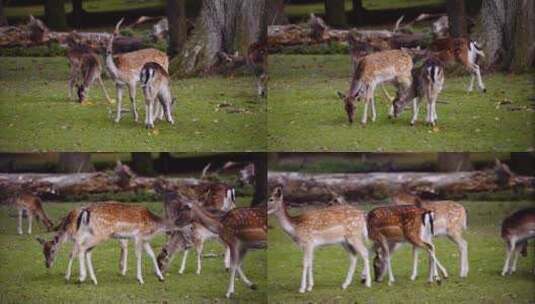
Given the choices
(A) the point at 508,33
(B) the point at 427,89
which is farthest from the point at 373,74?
(A) the point at 508,33

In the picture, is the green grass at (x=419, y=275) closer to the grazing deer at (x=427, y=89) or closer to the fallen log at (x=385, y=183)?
the fallen log at (x=385, y=183)

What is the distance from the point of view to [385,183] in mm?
8523

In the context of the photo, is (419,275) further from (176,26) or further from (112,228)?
(176,26)

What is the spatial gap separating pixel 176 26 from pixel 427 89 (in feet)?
6.23

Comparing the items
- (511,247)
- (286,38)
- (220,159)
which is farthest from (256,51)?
(511,247)

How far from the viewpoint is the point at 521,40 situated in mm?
8461

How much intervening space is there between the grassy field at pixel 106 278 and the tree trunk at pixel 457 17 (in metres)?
1.96

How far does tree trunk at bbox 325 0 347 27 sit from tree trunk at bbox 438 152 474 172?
1.20m

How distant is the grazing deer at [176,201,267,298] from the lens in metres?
8.41

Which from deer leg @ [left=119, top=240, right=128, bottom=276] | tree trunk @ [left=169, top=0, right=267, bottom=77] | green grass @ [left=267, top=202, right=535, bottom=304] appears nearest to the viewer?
green grass @ [left=267, top=202, right=535, bottom=304]

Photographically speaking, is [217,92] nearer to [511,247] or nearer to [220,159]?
[220,159]

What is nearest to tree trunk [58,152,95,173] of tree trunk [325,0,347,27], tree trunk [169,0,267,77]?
tree trunk [169,0,267,77]

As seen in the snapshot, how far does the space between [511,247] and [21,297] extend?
3550 mm

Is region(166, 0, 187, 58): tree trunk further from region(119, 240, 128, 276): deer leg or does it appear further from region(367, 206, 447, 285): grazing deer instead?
region(367, 206, 447, 285): grazing deer
